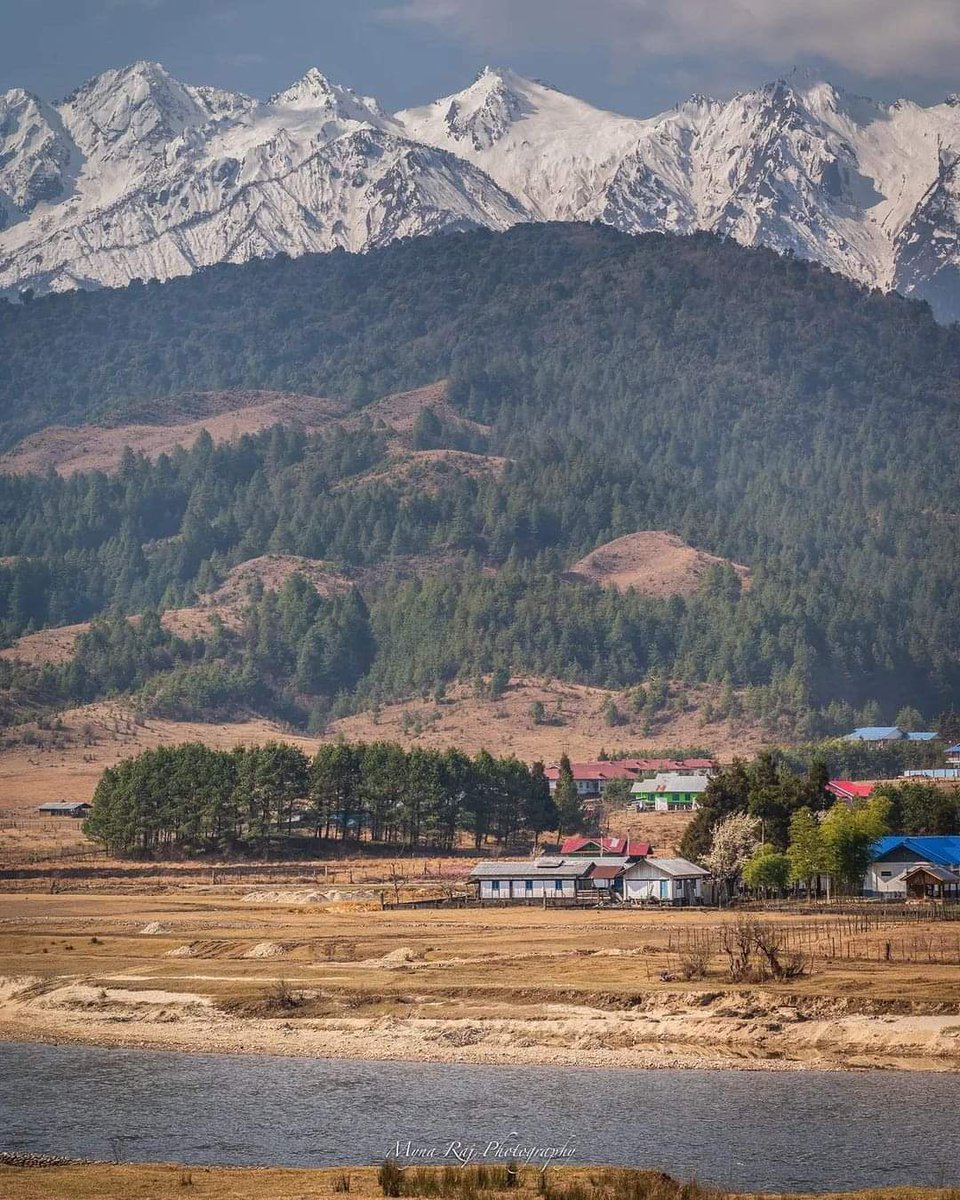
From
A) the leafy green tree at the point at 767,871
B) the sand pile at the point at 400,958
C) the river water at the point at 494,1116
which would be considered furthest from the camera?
the leafy green tree at the point at 767,871

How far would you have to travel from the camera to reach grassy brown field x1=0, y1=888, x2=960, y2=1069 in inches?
3177

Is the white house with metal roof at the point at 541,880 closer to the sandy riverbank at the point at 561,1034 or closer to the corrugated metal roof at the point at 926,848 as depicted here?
the corrugated metal roof at the point at 926,848

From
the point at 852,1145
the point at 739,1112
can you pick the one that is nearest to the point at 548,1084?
the point at 739,1112

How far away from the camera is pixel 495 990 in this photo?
9019 centimetres

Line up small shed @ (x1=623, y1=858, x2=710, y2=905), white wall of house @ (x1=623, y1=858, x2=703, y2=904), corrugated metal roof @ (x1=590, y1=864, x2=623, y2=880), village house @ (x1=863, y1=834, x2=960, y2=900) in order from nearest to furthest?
small shed @ (x1=623, y1=858, x2=710, y2=905), white wall of house @ (x1=623, y1=858, x2=703, y2=904), village house @ (x1=863, y1=834, x2=960, y2=900), corrugated metal roof @ (x1=590, y1=864, x2=623, y2=880)

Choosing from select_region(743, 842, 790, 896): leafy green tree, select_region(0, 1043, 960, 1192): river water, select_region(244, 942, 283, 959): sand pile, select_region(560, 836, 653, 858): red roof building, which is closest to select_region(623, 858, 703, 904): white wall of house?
select_region(743, 842, 790, 896): leafy green tree

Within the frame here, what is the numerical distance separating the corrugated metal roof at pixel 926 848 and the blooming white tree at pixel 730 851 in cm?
892

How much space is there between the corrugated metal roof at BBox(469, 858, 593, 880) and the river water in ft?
199

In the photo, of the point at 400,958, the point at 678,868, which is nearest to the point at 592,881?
the point at 678,868

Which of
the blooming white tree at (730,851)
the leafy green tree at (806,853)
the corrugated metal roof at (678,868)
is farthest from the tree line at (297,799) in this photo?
the leafy green tree at (806,853)

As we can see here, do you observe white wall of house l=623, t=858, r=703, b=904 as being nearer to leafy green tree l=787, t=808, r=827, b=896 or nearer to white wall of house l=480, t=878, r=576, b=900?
white wall of house l=480, t=878, r=576, b=900

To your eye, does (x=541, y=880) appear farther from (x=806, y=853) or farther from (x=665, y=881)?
(x=806, y=853)

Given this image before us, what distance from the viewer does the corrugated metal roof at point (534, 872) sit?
462 ft

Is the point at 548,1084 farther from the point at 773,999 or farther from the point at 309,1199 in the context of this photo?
the point at 309,1199
